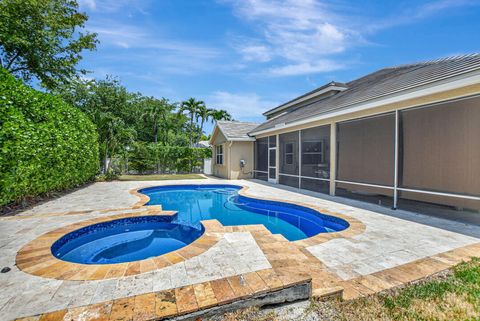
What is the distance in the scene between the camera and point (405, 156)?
9.88 m

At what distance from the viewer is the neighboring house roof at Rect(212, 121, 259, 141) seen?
55.6ft

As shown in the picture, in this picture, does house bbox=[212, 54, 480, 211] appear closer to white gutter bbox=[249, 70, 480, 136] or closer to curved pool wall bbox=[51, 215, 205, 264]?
white gutter bbox=[249, 70, 480, 136]

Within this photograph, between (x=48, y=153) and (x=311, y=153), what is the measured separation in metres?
12.2

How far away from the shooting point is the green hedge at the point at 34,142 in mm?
6230

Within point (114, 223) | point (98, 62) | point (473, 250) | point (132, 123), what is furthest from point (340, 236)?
point (132, 123)

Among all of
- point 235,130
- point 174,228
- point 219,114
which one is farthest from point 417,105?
point 219,114

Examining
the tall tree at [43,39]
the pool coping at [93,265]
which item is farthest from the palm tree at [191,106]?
the pool coping at [93,265]

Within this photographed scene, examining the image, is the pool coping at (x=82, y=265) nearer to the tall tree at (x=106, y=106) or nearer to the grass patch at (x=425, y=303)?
the grass patch at (x=425, y=303)

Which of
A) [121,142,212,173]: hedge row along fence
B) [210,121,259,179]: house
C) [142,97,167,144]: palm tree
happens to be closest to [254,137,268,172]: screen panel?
[210,121,259,179]: house

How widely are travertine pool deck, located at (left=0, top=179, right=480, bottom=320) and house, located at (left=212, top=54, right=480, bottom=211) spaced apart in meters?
3.27

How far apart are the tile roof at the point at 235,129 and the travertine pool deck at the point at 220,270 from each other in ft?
39.3

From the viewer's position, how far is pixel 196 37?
43.7 feet

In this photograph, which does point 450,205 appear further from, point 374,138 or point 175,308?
point 175,308

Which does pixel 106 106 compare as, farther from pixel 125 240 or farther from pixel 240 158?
pixel 125 240
